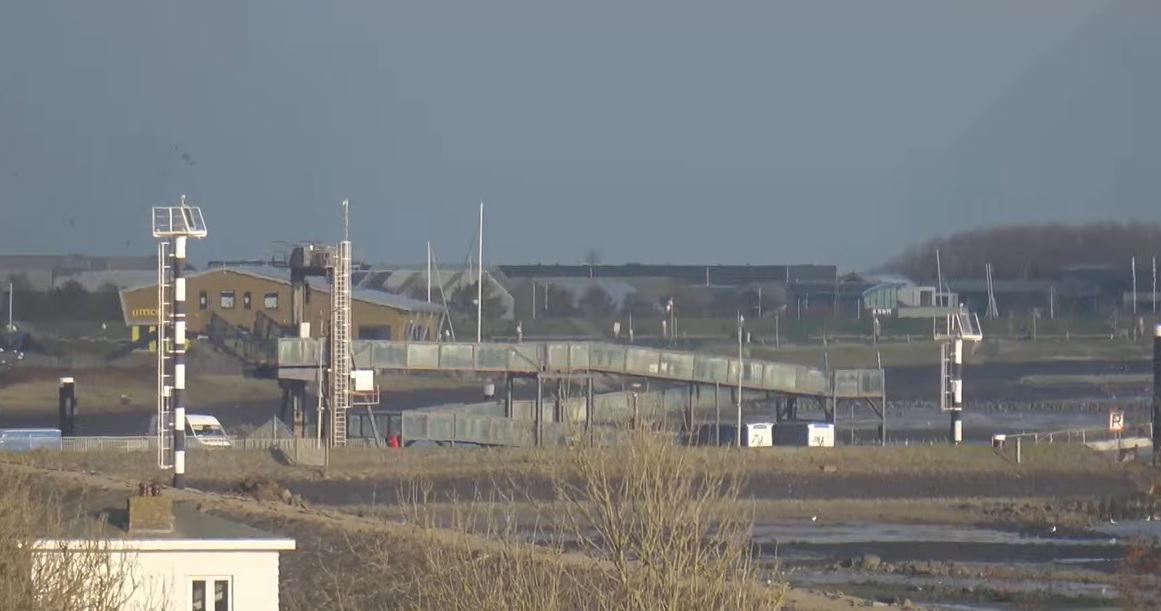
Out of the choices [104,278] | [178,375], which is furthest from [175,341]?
[104,278]

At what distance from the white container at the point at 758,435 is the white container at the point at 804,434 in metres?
0.92

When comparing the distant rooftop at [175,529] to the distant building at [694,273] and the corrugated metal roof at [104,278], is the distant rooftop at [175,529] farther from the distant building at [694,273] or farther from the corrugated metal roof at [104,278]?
the distant building at [694,273]

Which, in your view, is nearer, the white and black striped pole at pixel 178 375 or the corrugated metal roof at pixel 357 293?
the white and black striped pole at pixel 178 375

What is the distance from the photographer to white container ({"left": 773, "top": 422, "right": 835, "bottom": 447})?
58781 mm

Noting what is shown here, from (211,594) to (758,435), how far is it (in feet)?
112

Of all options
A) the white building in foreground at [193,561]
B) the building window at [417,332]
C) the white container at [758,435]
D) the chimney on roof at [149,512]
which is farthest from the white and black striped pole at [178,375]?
the building window at [417,332]

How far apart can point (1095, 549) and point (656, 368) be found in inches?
856

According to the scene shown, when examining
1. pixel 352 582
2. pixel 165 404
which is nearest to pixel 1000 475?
pixel 165 404

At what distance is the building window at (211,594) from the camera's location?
2544 centimetres

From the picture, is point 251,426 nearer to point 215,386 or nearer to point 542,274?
point 215,386

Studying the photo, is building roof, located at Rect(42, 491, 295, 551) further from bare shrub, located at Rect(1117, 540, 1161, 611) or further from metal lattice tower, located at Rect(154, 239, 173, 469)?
metal lattice tower, located at Rect(154, 239, 173, 469)

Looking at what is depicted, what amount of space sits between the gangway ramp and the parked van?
7445 mm

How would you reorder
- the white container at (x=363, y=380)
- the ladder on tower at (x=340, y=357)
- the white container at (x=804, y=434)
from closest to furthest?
the ladder on tower at (x=340, y=357)
the white container at (x=363, y=380)
the white container at (x=804, y=434)

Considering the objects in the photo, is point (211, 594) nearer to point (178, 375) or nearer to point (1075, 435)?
point (178, 375)
